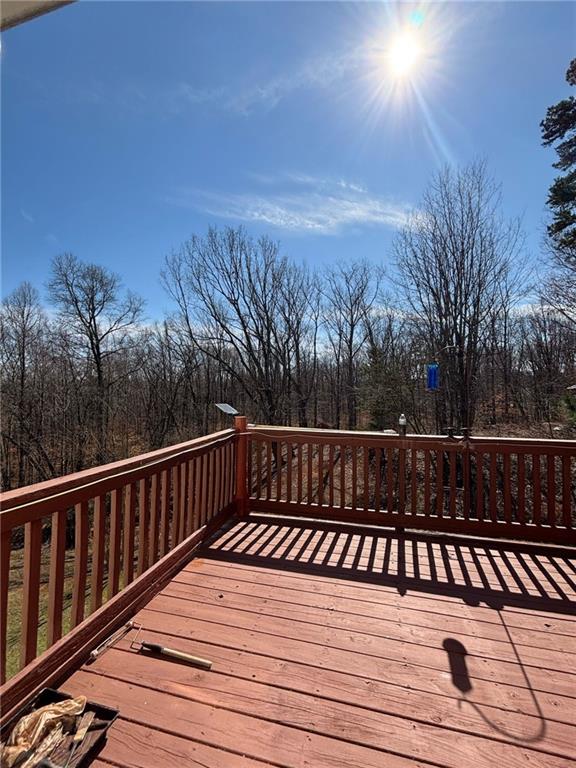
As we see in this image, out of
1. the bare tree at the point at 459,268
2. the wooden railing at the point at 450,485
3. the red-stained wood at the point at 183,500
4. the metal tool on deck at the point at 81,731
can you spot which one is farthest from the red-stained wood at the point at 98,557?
the bare tree at the point at 459,268

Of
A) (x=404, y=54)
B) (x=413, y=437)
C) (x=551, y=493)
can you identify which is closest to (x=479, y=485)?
(x=551, y=493)

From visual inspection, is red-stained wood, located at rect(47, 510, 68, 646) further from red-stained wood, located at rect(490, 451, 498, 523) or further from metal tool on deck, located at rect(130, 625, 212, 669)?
red-stained wood, located at rect(490, 451, 498, 523)

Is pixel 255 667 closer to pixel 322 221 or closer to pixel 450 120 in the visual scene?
pixel 450 120

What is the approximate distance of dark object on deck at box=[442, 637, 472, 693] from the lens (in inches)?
61.4

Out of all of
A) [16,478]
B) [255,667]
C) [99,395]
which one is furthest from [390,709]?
[16,478]

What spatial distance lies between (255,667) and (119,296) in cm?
1677

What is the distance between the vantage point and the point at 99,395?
1354 centimetres

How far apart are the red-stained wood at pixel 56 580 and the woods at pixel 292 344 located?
309 inches

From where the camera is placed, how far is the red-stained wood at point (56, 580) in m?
1.59

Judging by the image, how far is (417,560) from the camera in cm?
271

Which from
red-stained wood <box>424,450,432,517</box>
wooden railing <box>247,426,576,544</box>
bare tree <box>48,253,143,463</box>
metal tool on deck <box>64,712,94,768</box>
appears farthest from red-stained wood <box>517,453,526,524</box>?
bare tree <box>48,253,143,463</box>

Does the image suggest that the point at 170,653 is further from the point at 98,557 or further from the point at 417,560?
the point at 417,560

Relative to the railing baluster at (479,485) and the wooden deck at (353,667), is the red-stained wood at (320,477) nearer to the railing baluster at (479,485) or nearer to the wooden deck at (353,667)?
the wooden deck at (353,667)

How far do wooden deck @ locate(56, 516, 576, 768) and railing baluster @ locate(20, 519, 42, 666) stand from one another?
0.25 m
